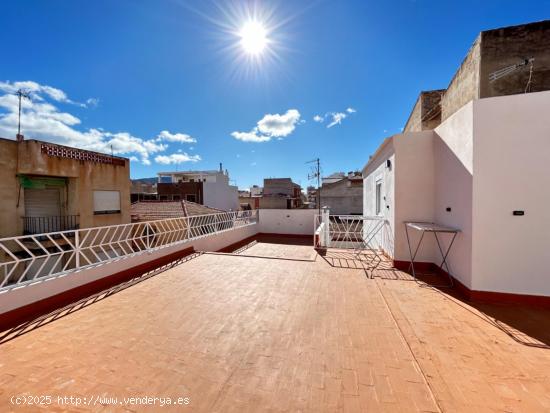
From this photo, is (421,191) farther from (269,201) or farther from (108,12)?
(269,201)

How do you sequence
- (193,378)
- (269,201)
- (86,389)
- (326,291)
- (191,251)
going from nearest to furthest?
(86,389) → (193,378) → (326,291) → (191,251) → (269,201)

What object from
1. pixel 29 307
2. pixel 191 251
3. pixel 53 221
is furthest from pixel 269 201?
pixel 29 307

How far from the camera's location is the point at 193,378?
1949 mm

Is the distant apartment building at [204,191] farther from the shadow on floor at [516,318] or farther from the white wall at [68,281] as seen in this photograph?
the shadow on floor at [516,318]

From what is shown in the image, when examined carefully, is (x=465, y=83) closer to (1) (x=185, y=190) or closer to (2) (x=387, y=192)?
(2) (x=387, y=192)

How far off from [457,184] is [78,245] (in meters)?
6.84

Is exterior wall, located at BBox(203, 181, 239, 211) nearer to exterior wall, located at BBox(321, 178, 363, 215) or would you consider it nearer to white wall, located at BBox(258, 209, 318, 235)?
exterior wall, located at BBox(321, 178, 363, 215)

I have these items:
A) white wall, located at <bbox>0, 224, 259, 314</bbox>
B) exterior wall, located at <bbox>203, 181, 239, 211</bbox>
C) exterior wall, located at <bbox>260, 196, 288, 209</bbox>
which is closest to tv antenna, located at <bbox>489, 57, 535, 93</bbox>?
white wall, located at <bbox>0, 224, 259, 314</bbox>

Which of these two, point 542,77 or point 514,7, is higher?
point 514,7

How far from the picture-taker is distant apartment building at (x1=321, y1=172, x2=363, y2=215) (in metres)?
23.9

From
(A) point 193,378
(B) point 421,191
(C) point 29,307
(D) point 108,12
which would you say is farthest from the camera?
(D) point 108,12

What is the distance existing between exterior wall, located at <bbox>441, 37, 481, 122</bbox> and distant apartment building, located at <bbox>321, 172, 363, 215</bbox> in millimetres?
16275

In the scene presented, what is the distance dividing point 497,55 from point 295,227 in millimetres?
9118

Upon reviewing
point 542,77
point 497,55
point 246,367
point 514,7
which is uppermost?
point 514,7
